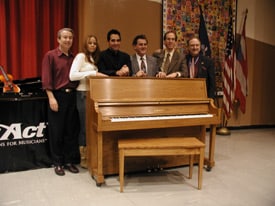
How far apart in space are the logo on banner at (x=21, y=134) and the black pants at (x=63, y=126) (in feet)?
0.50

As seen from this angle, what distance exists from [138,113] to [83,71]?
82 centimetres

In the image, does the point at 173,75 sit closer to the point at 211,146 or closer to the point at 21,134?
the point at 211,146

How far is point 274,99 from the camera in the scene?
642 cm

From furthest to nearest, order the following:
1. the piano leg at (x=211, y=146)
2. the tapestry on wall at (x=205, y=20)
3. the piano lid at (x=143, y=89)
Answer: the tapestry on wall at (x=205, y=20)
the piano leg at (x=211, y=146)
the piano lid at (x=143, y=89)

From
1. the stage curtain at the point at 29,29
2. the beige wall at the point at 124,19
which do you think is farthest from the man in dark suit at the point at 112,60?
the stage curtain at the point at 29,29

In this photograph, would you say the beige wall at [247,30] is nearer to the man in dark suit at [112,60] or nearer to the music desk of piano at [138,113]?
the man in dark suit at [112,60]

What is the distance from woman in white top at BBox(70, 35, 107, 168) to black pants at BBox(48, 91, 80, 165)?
99 millimetres

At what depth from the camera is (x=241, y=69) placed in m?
5.78

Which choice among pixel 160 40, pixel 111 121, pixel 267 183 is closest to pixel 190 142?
pixel 111 121

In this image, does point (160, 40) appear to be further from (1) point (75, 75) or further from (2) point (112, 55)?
(1) point (75, 75)

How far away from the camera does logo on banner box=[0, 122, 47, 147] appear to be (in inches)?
127

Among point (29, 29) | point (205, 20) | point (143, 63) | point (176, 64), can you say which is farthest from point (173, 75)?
point (205, 20)

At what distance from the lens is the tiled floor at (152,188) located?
2.58m

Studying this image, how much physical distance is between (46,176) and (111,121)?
110 cm
